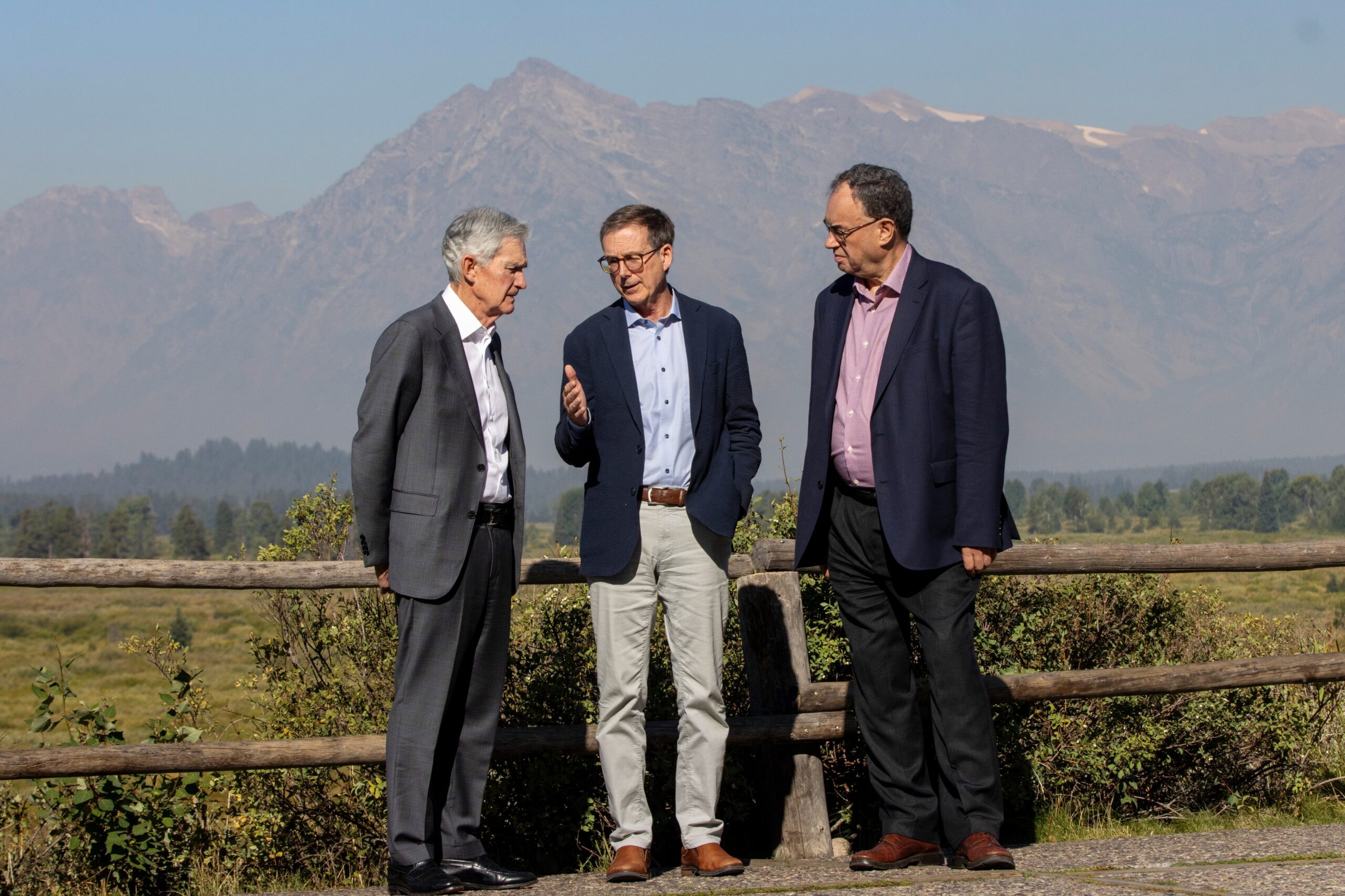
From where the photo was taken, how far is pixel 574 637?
6.32 m

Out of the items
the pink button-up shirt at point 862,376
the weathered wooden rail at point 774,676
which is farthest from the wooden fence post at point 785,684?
the pink button-up shirt at point 862,376

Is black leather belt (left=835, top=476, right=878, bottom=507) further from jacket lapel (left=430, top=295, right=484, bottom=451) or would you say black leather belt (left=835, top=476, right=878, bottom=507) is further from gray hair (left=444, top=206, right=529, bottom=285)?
gray hair (left=444, top=206, right=529, bottom=285)

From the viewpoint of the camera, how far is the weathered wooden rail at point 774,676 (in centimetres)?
465

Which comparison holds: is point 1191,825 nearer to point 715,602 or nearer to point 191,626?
point 715,602

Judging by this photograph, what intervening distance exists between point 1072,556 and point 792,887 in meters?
1.87

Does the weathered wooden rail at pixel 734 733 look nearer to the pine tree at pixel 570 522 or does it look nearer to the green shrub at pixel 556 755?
the green shrub at pixel 556 755

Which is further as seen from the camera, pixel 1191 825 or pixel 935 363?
pixel 1191 825

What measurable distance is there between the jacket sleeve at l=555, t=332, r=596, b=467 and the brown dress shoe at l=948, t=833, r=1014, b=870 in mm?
1914

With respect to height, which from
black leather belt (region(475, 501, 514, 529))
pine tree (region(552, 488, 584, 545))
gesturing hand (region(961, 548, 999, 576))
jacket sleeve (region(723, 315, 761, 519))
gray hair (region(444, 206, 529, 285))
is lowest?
pine tree (region(552, 488, 584, 545))

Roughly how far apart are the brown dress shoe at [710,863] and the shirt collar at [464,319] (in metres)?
1.98

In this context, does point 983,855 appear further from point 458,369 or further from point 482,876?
point 458,369

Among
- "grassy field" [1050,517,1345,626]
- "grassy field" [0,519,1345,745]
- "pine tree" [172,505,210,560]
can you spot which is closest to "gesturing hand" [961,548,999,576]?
"grassy field" [0,519,1345,745]

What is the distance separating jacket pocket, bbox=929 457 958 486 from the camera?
14.6 ft

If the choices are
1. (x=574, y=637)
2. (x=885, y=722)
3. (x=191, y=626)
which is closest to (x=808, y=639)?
(x=574, y=637)
